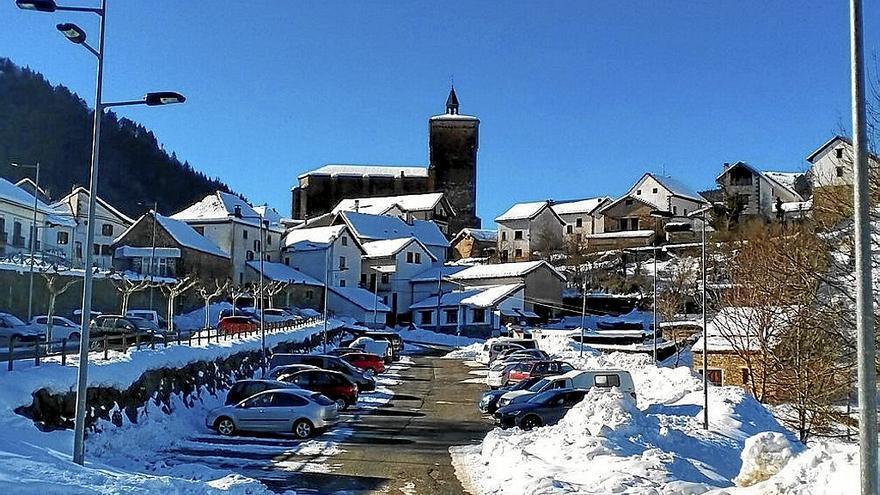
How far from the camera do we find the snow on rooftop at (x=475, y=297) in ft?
257

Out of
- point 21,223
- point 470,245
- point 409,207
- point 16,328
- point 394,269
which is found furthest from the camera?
point 409,207

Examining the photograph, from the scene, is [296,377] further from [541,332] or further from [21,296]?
[541,332]

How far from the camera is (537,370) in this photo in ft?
121

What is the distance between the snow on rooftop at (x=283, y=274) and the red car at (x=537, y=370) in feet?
153

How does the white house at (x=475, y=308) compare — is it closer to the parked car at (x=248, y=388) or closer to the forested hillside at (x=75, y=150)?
the parked car at (x=248, y=388)

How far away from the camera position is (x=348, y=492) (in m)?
16.8

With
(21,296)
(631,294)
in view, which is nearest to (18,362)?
(21,296)

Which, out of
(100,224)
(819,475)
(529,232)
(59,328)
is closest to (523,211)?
(529,232)

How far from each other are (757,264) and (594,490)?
92.6 ft

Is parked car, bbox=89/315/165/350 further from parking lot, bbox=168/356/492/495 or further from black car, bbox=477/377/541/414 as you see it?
black car, bbox=477/377/541/414

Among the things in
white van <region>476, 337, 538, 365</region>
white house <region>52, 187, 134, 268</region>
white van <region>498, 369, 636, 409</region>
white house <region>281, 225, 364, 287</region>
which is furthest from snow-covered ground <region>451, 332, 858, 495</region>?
white house <region>281, 225, 364, 287</region>

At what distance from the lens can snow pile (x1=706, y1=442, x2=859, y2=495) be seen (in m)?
10.8

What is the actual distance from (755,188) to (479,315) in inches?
1341

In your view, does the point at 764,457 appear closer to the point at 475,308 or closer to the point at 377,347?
the point at 377,347
